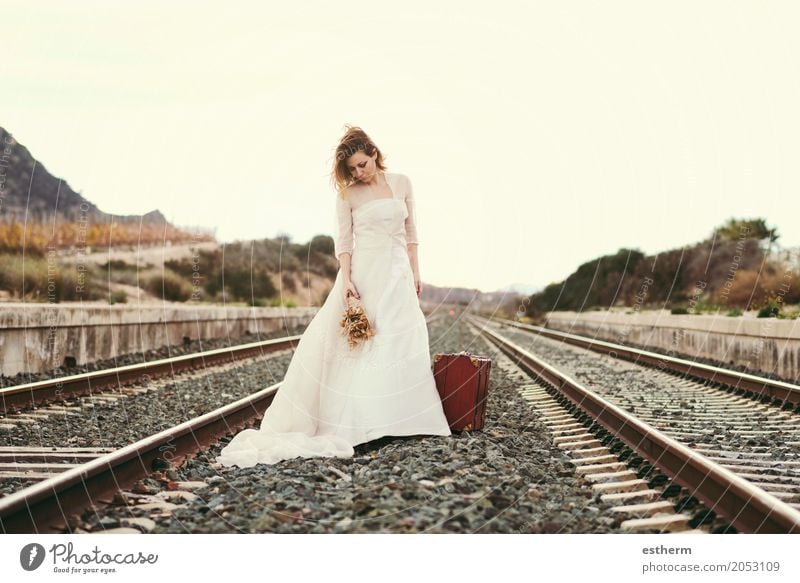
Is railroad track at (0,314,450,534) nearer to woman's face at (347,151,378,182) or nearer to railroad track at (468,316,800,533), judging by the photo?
woman's face at (347,151,378,182)

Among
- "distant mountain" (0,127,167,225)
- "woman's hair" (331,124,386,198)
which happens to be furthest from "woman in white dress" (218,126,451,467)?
"distant mountain" (0,127,167,225)

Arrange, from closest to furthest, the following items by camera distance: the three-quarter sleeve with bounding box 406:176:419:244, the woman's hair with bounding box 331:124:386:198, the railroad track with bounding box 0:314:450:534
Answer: the railroad track with bounding box 0:314:450:534
the woman's hair with bounding box 331:124:386:198
the three-quarter sleeve with bounding box 406:176:419:244

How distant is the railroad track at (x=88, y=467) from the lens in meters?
2.92

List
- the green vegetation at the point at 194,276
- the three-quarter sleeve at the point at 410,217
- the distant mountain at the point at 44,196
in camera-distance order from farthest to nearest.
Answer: the distant mountain at the point at 44,196 → the green vegetation at the point at 194,276 → the three-quarter sleeve at the point at 410,217

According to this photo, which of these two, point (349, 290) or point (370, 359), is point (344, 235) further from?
point (370, 359)

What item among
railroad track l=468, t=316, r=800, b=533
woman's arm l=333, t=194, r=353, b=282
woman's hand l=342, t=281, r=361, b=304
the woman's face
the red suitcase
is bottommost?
railroad track l=468, t=316, r=800, b=533

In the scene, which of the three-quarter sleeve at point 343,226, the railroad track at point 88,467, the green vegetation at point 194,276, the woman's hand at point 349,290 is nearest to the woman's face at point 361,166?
the three-quarter sleeve at point 343,226

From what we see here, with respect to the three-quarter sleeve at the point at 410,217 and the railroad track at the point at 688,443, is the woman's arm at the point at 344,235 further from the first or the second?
the railroad track at the point at 688,443

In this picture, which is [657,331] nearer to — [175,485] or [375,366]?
[375,366]

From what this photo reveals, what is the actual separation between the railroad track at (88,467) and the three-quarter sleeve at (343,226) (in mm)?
1364

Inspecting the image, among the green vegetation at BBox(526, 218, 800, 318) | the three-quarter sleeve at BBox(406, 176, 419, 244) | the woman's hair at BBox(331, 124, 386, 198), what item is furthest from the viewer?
the green vegetation at BBox(526, 218, 800, 318)

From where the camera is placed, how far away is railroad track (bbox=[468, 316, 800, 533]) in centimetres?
316

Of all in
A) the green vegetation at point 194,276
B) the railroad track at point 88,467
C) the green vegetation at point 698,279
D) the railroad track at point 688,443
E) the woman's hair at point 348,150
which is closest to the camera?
the railroad track at point 88,467
